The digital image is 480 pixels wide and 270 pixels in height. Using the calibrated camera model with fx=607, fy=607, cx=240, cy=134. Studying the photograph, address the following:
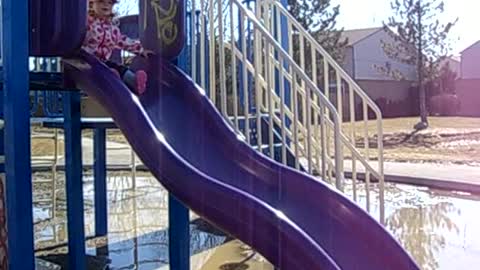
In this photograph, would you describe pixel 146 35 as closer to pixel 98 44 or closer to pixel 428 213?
pixel 98 44

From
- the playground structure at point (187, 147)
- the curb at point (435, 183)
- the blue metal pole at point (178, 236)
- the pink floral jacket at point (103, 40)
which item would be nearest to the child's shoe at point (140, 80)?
the playground structure at point (187, 147)

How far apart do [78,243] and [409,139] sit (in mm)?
13573

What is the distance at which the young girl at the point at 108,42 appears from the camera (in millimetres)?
3477

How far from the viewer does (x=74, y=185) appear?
3.92 meters

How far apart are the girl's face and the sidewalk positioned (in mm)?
5665

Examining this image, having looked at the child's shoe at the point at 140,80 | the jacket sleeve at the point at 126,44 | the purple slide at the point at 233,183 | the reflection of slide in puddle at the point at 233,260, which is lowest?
the reflection of slide in puddle at the point at 233,260

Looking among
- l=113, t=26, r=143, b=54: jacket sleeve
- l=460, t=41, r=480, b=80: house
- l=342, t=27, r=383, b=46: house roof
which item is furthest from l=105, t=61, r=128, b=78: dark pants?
l=460, t=41, r=480, b=80: house

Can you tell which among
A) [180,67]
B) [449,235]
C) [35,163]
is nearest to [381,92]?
[35,163]

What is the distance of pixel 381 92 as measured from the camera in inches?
1014

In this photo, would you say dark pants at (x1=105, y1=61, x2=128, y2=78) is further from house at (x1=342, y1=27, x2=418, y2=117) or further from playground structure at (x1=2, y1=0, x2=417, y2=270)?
house at (x1=342, y1=27, x2=418, y2=117)

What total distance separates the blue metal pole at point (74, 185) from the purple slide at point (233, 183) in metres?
0.57

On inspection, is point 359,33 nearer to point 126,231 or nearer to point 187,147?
point 126,231

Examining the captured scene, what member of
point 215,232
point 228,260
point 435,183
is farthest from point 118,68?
point 435,183

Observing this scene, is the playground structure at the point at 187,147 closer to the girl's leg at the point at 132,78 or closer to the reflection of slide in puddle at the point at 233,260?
the girl's leg at the point at 132,78
